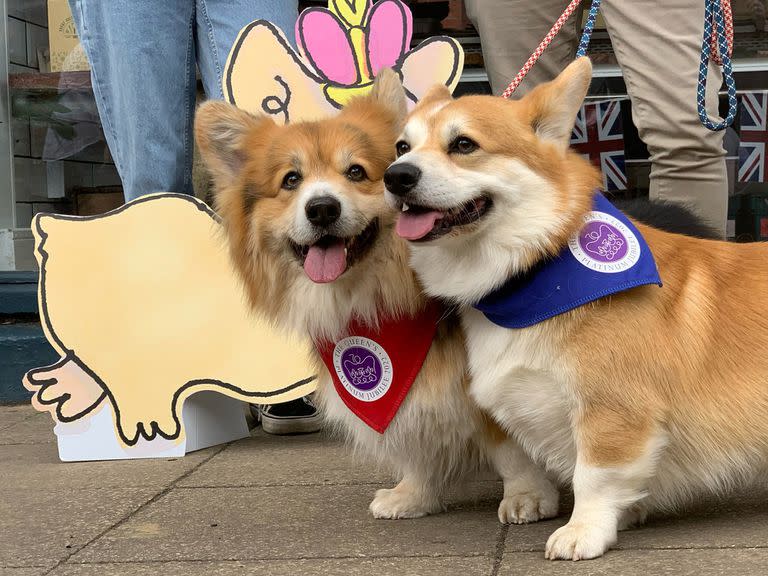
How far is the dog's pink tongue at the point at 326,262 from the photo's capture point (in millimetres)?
2787

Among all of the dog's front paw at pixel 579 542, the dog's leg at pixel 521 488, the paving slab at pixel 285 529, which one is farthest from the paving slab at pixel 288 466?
the dog's front paw at pixel 579 542

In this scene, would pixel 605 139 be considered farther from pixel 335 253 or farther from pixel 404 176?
pixel 404 176

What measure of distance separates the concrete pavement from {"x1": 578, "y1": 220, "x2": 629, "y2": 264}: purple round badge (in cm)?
68

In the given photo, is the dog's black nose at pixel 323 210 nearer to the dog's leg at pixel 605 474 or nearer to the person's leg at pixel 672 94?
the dog's leg at pixel 605 474

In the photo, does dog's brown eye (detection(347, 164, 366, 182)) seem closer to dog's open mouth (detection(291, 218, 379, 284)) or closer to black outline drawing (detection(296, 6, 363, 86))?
dog's open mouth (detection(291, 218, 379, 284))

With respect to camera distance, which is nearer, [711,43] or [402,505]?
[402,505]

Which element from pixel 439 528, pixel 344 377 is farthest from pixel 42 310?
pixel 439 528

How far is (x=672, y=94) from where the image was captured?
11.1 ft

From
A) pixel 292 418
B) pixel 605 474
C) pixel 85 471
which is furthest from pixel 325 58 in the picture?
pixel 605 474

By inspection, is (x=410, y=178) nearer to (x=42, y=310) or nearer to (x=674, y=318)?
(x=674, y=318)

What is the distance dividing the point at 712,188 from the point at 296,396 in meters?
1.63

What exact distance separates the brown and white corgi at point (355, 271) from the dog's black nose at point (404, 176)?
40 centimetres

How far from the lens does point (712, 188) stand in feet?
11.4

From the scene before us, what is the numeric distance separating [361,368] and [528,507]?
1.91 feet
